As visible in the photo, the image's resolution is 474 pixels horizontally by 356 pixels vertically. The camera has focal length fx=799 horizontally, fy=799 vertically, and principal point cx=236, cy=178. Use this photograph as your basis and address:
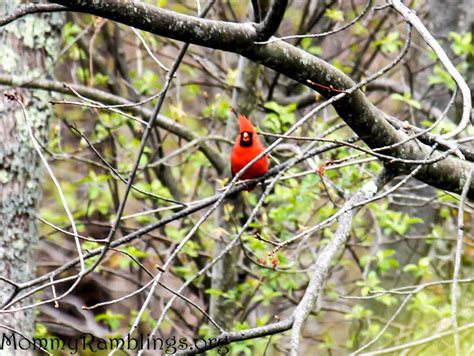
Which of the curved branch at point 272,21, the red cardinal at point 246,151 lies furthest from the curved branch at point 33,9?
the red cardinal at point 246,151

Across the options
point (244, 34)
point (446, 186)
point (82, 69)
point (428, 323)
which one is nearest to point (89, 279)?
point (82, 69)

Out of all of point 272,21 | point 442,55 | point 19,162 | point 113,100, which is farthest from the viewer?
point 113,100

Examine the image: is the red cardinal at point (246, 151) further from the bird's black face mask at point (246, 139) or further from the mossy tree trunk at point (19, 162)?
the mossy tree trunk at point (19, 162)

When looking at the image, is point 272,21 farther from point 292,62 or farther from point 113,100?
point 113,100

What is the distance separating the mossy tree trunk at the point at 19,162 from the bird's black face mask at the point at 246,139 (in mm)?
1185

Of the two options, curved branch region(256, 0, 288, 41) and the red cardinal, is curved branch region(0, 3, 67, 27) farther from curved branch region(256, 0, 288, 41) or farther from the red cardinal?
the red cardinal

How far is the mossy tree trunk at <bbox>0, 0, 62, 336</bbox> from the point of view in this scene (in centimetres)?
448

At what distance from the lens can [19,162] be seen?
177 inches

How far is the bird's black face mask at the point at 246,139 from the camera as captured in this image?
4.84 meters

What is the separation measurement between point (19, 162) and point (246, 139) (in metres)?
1.34

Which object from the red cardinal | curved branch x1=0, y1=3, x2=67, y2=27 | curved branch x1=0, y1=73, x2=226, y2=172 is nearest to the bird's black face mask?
the red cardinal

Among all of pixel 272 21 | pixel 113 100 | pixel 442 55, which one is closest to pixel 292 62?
pixel 272 21

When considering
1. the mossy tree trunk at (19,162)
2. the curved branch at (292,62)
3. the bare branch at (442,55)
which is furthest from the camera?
the mossy tree trunk at (19,162)

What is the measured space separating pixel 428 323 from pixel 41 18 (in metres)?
3.12
